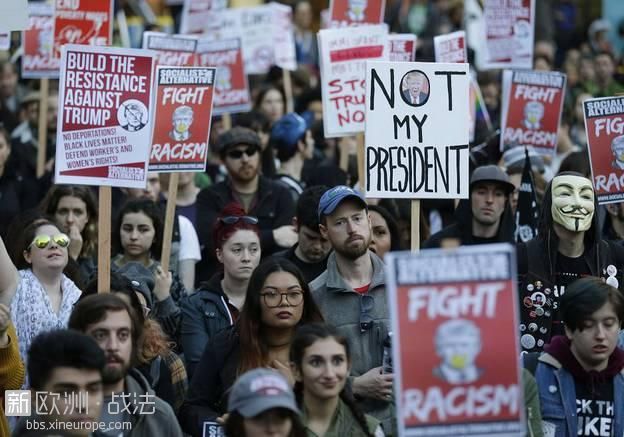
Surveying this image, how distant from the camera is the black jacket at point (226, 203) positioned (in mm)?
11828

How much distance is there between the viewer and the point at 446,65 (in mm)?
9523

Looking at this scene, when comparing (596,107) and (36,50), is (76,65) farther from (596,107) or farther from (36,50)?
(36,50)

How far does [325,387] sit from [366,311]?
1.47m

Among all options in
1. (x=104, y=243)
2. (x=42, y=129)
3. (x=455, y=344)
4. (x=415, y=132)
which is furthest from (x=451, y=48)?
(x=455, y=344)

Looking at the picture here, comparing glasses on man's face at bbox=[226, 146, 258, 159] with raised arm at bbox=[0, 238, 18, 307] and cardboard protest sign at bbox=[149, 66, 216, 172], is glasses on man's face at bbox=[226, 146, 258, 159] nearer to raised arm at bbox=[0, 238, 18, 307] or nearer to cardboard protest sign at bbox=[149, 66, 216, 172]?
cardboard protest sign at bbox=[149, 66, 216, 172]

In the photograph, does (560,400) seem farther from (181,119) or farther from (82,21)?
(82,21)

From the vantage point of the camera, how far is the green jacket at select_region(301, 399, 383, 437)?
7.09 m

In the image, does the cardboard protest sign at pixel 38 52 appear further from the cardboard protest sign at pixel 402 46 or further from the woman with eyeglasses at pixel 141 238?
the woman with eyeglasses at pixel 141 238

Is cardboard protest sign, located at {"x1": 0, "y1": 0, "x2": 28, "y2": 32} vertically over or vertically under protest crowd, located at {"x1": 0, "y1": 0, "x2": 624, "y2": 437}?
over

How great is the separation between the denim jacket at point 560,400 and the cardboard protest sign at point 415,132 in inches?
74.8

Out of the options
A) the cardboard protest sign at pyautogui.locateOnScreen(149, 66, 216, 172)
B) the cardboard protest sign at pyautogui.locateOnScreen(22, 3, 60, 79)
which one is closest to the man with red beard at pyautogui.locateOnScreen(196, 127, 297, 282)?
the cardboard protest sign at pyautogui.locateOnScreen(149, 66, 216, 172)

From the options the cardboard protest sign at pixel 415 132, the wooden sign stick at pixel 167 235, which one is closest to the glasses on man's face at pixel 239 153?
the wooden sign stick at pixel 167 235

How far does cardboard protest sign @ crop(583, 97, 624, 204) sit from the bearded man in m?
0.90

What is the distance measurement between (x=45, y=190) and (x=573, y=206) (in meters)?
5.61
